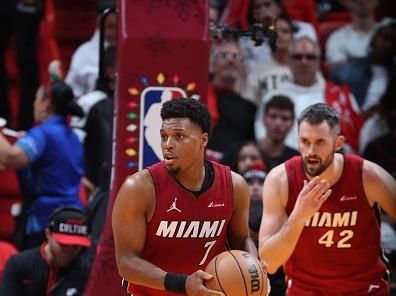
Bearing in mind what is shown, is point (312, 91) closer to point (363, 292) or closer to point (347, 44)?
point (347, 44)

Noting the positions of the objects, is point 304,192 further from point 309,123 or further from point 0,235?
point 0,235

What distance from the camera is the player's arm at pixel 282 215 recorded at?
6805 millimetres

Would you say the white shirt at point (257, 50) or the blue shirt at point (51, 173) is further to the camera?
the white shirt at point (257, 50)

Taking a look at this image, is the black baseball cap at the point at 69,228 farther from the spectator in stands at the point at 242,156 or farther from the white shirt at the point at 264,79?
the white shirt at the point at 264,79

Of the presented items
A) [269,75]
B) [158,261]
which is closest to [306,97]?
[269,75]

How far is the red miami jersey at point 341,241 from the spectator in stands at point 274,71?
3.37 m

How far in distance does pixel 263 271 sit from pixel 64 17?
6.93m

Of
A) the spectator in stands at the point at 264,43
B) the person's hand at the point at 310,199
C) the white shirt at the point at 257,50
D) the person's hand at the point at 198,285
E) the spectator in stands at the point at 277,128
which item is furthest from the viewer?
the white shirt at the point at 257,50

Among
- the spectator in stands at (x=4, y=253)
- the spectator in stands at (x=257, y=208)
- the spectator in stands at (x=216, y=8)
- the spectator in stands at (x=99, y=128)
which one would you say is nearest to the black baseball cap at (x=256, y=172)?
the spectator in stands at (x=257, y=208)

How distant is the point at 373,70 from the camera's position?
11047mm

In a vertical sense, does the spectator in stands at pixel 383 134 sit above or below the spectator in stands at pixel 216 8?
below

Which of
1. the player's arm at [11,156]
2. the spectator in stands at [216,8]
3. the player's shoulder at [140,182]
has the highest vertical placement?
the spectator in stands at [216,8]

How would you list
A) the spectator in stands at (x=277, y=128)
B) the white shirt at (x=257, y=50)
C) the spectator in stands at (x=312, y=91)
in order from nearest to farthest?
1. the spectator in stands at (x=277, y=128)
2. the spectator in stands at (x=312, y=91)
3. the white shirt at (x=257, y=50)

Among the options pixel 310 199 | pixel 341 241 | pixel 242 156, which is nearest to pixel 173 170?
pixel 310 199
